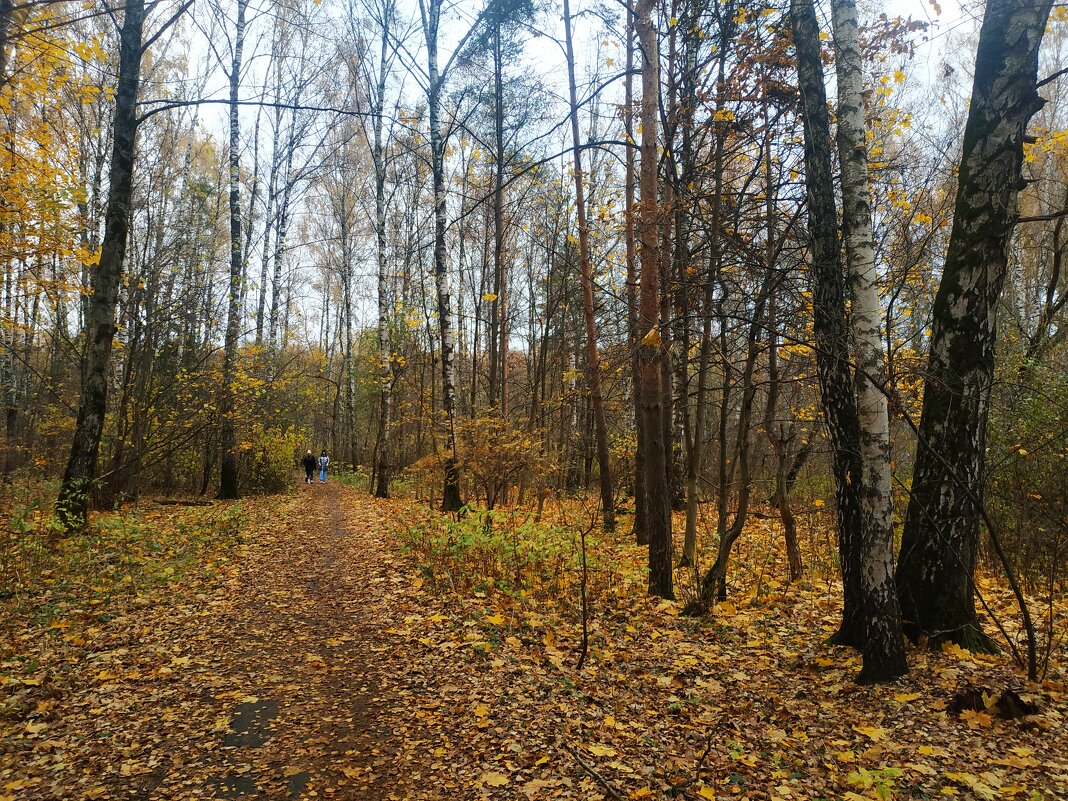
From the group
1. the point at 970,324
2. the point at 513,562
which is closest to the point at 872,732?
the point at 970,324

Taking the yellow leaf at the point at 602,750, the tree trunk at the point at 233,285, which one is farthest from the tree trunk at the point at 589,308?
the tree trunk at the point at 233,285

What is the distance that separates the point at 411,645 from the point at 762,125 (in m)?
7.13

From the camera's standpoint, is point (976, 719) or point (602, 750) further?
point (602, 750)

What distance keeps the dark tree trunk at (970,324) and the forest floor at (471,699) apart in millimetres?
547

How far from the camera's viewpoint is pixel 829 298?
4.70 metres

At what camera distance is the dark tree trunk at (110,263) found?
28.2ft

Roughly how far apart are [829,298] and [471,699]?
4.60 m

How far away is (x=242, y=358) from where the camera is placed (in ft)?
50.1

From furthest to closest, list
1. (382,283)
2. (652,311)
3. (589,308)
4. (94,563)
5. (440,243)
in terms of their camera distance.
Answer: (382,283) < (440,243) < (589,308) < (94,563) < (652,311)

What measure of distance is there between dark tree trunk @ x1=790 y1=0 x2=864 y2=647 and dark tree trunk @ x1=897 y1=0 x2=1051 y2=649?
46 cm

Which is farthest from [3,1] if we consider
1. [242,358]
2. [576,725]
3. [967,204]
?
[242,358]

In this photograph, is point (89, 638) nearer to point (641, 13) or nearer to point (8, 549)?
point (8, 549)

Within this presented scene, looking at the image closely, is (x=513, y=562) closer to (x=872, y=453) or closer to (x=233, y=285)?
(x=872, y=453)

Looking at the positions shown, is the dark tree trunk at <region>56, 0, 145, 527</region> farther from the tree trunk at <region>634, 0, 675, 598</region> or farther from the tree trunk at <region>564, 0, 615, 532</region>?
the tree trunk at <region>634, 0, 675, 598</region>
